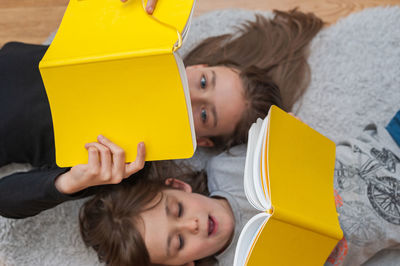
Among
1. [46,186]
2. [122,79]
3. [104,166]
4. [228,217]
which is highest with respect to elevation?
[122,79]

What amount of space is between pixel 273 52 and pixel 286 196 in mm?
591

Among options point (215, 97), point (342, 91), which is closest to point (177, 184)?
point (215, 97)

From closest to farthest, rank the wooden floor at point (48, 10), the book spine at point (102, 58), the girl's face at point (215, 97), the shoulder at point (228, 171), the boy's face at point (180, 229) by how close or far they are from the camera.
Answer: the book spine at point (102, 58), the boy's face at point (180, 229), the girl's face at point (215, 97), the shoulder at point (228, 171), the wooden floor at point (48, 10)

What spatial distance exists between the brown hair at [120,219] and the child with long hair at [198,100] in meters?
0.06

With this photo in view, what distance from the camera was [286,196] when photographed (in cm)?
57

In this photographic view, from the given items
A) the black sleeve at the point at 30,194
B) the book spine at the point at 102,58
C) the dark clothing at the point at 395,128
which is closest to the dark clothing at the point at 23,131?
the black sleeve at the point at 30,194

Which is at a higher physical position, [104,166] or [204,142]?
[104,166]

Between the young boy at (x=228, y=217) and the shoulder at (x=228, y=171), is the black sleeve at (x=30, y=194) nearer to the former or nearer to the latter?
the young boy at (x=228, y=217)

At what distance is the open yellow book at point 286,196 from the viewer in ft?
1.79

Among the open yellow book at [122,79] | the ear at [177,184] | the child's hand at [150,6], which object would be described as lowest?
the ear at [177,184]

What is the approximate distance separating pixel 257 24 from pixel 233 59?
143 millimetres

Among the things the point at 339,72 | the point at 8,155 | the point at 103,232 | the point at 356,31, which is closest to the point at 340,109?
the point at 339,72

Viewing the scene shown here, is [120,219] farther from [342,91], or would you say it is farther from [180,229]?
[342,91]

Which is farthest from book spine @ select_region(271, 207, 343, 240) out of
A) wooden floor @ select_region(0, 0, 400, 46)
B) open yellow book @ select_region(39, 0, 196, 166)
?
wooden floor @ select_region(0, 0, 400, 46)
